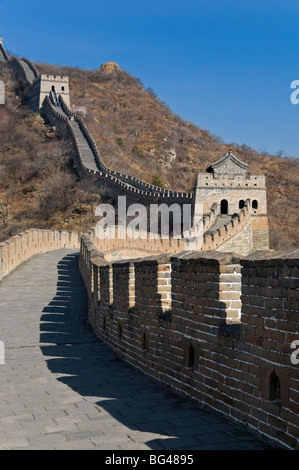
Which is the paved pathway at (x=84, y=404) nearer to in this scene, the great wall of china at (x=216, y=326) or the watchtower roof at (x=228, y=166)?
the great wall of china at (x=216, y=326)

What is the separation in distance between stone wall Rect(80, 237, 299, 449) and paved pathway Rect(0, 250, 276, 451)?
19cm

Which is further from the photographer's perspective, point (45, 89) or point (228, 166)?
point (45, 89)

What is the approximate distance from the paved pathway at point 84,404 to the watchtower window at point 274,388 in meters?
0.32

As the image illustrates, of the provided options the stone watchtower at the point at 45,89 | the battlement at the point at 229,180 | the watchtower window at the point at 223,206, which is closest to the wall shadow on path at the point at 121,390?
the battlement at the point at 229,180

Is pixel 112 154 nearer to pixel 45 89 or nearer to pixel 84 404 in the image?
pixel 45 89

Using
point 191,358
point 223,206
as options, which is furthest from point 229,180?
point 191,358

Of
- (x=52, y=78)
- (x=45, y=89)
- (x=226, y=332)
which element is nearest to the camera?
(x=226, y=332)

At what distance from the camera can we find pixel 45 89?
73.4m

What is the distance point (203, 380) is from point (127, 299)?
281cm

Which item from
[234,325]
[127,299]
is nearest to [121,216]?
[127,299]

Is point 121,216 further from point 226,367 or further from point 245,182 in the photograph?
point 226,367

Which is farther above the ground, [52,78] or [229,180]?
[52,78]

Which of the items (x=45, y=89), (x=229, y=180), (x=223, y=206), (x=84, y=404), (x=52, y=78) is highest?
(x=52, y=78)

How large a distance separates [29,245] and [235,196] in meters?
21.2
